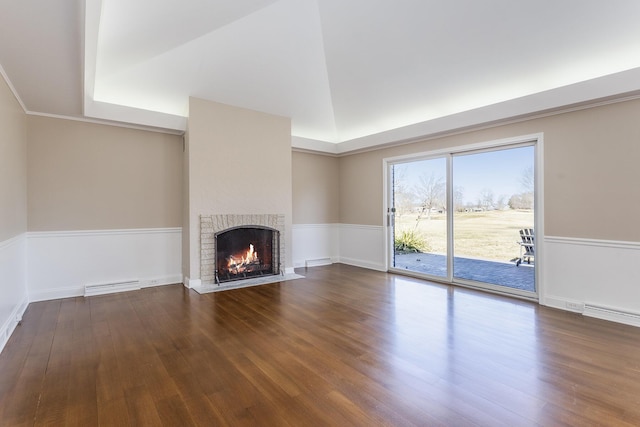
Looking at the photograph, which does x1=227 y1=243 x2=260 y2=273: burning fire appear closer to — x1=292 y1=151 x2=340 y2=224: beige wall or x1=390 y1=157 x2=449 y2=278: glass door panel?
x1=292 y1=151 x2=340 y2=224: beige wall

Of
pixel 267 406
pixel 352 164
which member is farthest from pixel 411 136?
pixel 267 406

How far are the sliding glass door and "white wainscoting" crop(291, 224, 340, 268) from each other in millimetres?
1497

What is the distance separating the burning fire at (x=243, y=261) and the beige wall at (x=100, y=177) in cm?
112

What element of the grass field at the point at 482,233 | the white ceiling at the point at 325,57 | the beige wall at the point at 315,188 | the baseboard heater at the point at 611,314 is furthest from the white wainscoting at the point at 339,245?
the baseboard heater at the point at 611,314

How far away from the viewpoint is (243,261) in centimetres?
550

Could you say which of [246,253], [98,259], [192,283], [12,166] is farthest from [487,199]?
[12,166]

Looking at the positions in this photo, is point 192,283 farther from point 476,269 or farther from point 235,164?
point 476,269

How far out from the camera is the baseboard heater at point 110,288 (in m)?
4.50

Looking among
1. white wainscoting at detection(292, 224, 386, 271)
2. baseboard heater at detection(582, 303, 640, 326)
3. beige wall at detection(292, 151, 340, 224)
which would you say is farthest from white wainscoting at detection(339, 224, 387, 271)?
baseboard heater at detection(582, 303, 640, 326)

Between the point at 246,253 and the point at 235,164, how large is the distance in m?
1.54

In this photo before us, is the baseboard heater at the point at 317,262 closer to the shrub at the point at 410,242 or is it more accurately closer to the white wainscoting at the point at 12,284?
the shrub at the point at 410,242

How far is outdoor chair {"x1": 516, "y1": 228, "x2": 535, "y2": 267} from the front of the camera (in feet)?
14.1

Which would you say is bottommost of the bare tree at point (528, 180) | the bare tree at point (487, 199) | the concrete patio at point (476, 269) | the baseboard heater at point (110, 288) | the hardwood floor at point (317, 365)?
the hardwood floor at point (317, 365)

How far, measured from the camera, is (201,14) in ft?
10.7
